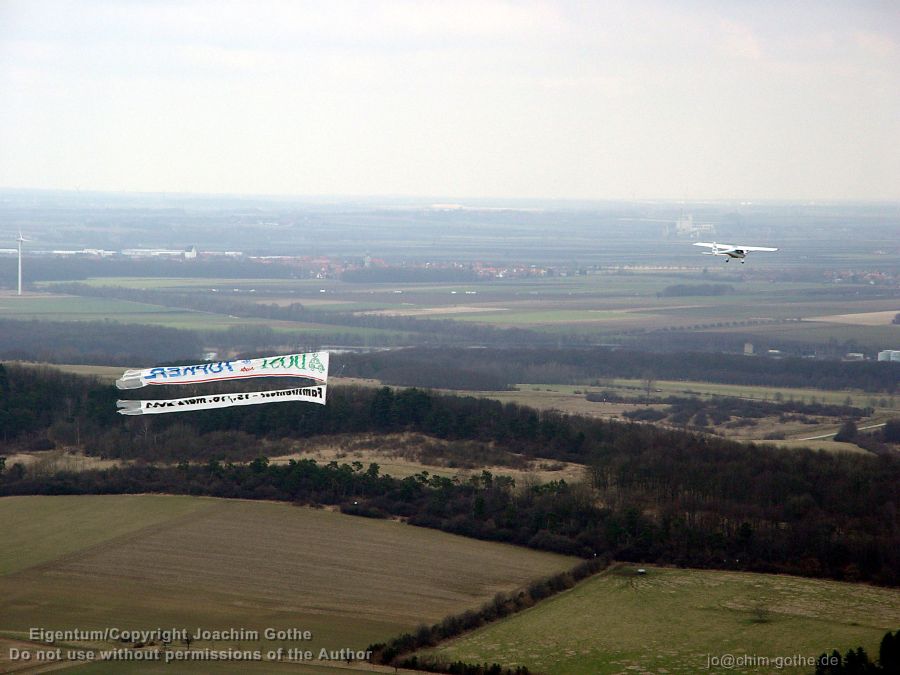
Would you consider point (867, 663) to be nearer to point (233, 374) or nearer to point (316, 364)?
point (316, 364)

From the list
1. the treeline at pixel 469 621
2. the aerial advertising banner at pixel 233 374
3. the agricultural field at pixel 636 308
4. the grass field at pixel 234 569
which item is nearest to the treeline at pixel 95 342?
the agricultural field at pixel 636 308

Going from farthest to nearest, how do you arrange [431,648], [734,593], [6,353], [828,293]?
[828,293], [6,353], [734,593], [431,648]

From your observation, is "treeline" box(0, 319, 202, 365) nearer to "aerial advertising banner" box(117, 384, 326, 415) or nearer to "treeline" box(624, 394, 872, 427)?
"treeline" box(624, 394, 872, 427)

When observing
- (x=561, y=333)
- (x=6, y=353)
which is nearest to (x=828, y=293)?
(x=561, y=333)

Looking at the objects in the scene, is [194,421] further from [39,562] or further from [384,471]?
[39,562]

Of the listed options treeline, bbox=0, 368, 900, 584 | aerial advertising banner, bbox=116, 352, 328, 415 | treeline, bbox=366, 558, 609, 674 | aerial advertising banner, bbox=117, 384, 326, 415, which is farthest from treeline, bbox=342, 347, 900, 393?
aerial advertising banner, bbox=116, 352, 328, 415

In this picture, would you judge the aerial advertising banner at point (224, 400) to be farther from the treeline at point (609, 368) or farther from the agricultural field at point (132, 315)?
the agricultural field at point (132, 315)
